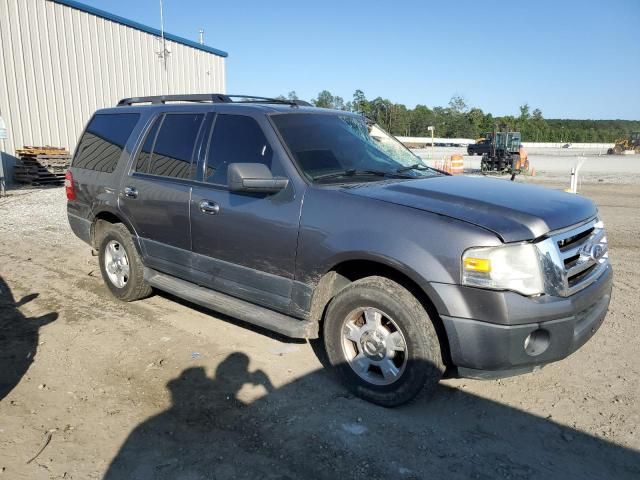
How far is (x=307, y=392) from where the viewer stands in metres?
3.53

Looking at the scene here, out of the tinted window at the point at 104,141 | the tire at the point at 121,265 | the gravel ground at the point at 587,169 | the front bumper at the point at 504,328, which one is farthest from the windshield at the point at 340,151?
the gravel ground at the point at 587,169

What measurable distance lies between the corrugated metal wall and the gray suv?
44.0ft

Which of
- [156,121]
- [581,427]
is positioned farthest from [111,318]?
[581,427]

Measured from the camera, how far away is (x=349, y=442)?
9.70ft

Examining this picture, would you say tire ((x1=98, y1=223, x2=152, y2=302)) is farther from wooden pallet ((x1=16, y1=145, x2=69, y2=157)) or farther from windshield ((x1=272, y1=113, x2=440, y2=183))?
wooden pallet ((x1=16, y1=145, x2=69, y2=157))

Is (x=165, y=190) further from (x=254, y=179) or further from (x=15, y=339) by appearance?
(x=15, y=339)

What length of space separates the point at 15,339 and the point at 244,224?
2374 millimetres

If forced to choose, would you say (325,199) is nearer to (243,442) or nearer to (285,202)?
(285,202)

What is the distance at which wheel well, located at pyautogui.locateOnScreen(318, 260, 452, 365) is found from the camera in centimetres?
316

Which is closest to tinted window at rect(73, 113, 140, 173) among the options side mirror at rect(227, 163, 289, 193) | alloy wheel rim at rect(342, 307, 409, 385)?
side mirror at rect(227, 163, 289, 193)

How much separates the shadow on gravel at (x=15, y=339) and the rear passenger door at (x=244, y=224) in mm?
1528

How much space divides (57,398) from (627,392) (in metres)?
3.96

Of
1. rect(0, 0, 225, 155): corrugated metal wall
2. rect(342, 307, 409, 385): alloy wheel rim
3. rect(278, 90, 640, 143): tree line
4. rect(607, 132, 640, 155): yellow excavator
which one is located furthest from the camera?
rect(278, 90, 640, 143): tree line

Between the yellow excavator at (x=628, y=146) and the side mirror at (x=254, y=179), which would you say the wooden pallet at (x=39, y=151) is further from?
the yellow excavator at (x=628, y=146)
